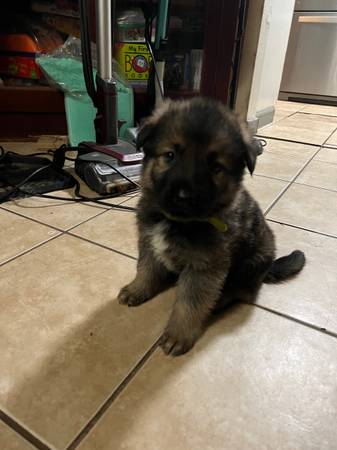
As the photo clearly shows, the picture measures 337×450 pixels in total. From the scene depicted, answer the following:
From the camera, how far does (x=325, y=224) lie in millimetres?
1588

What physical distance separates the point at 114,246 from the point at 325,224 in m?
0.95

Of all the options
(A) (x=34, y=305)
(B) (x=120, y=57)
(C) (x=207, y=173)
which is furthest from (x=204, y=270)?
(B) (x=120, y=57)

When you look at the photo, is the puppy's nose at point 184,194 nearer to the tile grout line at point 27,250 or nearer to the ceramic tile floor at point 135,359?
the ceramic tile floor at point 135,359

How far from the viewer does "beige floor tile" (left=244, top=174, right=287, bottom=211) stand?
179 cm

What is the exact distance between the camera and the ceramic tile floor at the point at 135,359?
27.6 inches

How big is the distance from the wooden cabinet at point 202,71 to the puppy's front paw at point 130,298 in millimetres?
1833

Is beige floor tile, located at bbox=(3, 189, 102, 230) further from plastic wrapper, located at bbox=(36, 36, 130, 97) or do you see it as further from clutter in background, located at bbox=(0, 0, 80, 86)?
clutter in background, located at bbox=(0, 0, 80, 86)

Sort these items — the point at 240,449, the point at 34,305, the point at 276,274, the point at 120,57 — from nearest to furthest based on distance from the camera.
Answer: the point at 240,449, the point at 34,305, the point at 276,274, the point at 120,57

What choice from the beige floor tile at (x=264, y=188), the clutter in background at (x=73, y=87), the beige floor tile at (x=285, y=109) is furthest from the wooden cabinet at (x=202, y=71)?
the beige floor tile at (x=285, y=109)

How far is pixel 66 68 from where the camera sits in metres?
2.31

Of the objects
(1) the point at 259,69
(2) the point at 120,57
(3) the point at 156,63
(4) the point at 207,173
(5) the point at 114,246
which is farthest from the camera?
(1) the point at 259,69

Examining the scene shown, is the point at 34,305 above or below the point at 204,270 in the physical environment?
below

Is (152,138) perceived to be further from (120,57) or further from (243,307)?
(120,57)

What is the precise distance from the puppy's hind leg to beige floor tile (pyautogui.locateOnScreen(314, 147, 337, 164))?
1895 millimetres
